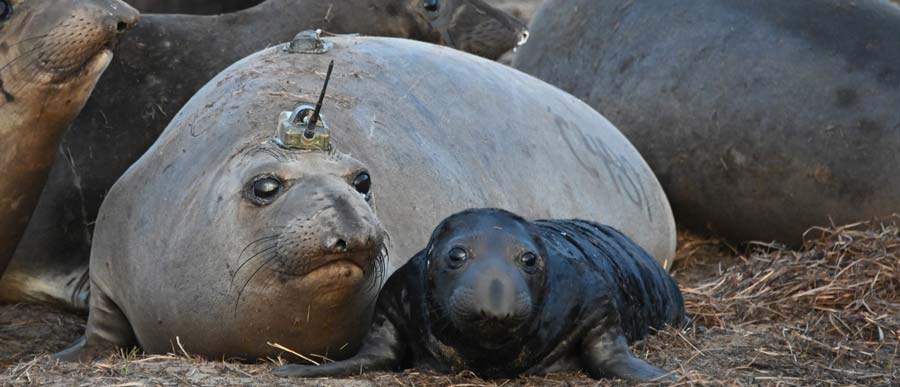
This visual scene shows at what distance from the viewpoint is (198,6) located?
770 cm

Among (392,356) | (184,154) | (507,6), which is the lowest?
(507,6)

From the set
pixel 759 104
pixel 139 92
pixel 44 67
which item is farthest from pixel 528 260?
pixel 759 104

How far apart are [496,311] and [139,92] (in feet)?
8.60

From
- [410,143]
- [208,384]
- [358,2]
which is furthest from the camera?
[358,2]

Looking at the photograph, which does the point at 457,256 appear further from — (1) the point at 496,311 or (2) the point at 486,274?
(1) the point at 496,311

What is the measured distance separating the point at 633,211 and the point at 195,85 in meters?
1.69

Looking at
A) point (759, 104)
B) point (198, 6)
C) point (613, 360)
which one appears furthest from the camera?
point (198, 6)

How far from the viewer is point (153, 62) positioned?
6281 mm

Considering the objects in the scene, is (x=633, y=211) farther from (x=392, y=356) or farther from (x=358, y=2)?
(x=392, y=356)

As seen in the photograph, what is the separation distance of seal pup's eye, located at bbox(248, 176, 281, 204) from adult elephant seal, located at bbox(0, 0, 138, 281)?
96cm

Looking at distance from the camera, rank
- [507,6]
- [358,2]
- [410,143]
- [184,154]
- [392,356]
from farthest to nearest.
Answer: [507,6] → [358,2] → [410,143] → [184,154] → [392,356]

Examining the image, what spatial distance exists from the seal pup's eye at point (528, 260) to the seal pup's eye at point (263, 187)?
2.17 feet

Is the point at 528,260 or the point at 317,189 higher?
the point at 317,189

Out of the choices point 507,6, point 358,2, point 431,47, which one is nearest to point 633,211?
point 431,47
